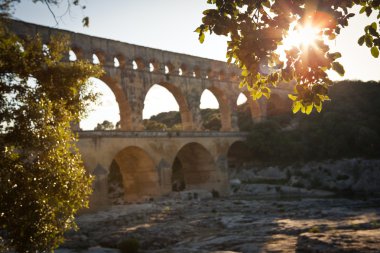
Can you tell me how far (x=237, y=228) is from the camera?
15469 mm

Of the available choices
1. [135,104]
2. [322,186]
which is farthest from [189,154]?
[322,186]

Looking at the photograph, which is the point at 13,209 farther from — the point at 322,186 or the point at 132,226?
the point at 322,186

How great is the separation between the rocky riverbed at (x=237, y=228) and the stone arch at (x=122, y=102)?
9.45m

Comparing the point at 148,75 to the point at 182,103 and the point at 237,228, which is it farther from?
the point at 237,228

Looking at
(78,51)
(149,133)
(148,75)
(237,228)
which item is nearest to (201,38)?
(237,228)

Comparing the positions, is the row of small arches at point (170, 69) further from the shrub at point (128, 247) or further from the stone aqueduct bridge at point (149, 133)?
the shrub at point (128, 247)

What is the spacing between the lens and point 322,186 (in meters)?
31.8

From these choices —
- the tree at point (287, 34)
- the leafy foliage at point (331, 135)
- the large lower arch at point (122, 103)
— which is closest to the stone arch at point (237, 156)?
the leafy foliage at point (331, 135)

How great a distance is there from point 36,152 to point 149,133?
20426 millimetres

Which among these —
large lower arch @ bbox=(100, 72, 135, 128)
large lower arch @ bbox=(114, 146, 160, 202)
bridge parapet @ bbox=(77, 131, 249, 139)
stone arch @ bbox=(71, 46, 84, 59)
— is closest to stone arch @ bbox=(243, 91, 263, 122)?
bridge parapet @ bbox=(77, 131, 249, 139)

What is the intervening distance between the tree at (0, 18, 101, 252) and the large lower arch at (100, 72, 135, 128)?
22.0m

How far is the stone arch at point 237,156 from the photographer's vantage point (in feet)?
134

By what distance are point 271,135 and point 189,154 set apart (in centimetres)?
936

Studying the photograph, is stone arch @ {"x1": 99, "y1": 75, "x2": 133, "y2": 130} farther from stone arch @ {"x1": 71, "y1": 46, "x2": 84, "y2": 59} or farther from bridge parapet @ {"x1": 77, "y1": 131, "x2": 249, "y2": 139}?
bridge parapet @ {"x1": 77, "y1": 131, "x2": 249, "y2": 139}
